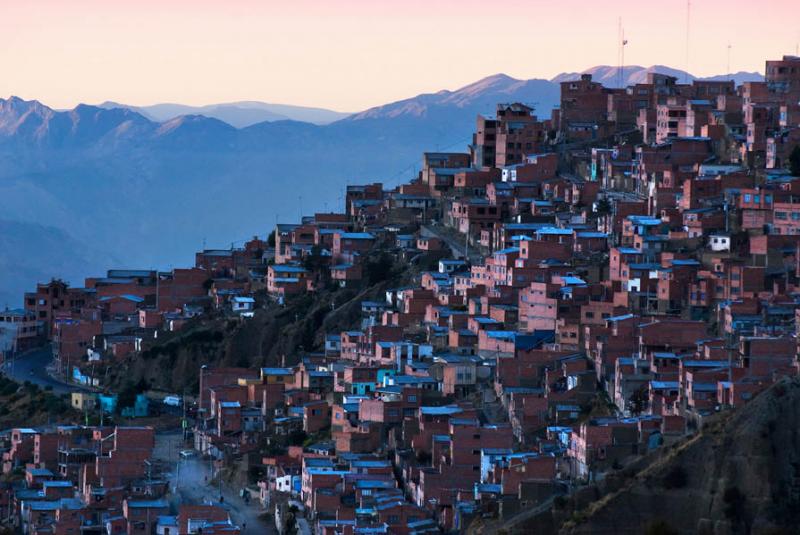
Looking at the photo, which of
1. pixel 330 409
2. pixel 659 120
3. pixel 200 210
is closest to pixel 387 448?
pixel 330 409

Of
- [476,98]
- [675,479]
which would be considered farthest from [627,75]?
[675,479]

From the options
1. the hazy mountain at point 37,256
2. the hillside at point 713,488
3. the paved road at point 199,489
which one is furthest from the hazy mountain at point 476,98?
the hillside at point 713,488

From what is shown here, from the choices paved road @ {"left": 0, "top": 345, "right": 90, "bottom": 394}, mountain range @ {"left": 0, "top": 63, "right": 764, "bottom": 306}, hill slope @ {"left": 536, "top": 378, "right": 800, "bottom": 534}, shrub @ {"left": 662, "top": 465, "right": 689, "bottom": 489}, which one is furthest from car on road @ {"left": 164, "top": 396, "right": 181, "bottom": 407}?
mountain range @ {"left": 0, "top": 63, "right": 764, "bottom": 306}

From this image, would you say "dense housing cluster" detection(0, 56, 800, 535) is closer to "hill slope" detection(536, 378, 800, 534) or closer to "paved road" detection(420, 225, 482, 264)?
"paved road" detection(420, 225, 482, 264)

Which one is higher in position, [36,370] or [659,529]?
[36,370]

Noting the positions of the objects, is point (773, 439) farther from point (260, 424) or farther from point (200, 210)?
point (200, 210)

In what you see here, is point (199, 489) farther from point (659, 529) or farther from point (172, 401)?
point (659, 529)
